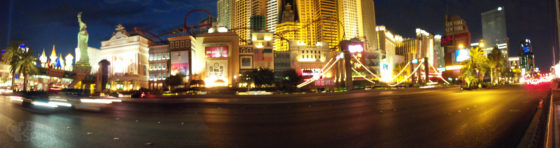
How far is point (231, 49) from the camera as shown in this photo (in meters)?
86.7

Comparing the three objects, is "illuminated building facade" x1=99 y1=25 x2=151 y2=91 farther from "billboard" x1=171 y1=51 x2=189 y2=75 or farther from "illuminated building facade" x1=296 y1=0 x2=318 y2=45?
"illuminated building facade" x1=296 y1=0 x2=318 y2=45

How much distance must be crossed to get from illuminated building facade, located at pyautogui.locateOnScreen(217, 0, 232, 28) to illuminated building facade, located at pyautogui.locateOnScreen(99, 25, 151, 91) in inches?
2719

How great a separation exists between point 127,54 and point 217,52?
3939cm

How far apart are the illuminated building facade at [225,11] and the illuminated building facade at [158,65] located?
71.8 meters

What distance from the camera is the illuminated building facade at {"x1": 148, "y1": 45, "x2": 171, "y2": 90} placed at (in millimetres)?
95938

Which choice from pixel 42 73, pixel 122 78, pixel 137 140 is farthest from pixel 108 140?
pixel 122 78

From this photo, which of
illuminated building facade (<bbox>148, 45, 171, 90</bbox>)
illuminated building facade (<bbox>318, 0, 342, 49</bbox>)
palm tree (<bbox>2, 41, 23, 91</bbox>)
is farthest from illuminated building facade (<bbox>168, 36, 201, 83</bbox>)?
illuminated building facade (<bbox>318, 0, 342, 49</bbox>)

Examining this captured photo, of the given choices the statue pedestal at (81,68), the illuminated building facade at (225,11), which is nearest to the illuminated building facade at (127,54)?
the statue pedestal at (81,68)

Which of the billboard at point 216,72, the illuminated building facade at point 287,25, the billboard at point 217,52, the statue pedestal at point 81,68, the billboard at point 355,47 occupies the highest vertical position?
the illuminated building facade at point 287,25

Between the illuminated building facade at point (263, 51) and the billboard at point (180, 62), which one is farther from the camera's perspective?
the illuminated building facade at point (263, 51)

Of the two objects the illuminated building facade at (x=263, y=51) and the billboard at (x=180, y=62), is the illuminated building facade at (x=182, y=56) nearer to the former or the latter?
the billboard at (x=180, y=62)

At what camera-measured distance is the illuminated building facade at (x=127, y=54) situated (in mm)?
100062

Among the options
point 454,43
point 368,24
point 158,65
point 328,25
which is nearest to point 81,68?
point 158,65

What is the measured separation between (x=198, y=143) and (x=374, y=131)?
4.37m
